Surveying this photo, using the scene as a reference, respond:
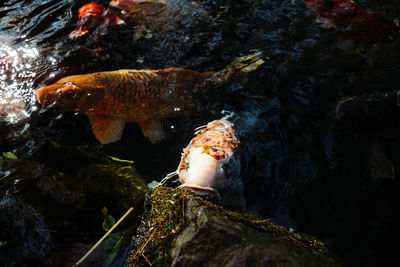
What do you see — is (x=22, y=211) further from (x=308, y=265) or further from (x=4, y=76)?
(x=4, y=76)

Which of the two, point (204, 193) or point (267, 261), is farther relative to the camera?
point (204, 193)

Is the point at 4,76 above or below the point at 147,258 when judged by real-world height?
above

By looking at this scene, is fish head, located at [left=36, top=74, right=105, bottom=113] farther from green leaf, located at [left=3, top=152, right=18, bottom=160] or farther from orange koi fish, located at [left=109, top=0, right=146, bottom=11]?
orange koi fish, located at [left=109, top=0, right=146, bottom=11]

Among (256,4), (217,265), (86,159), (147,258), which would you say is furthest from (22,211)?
(256,4)

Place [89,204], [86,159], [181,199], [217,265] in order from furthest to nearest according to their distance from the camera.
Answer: [86,159]
[89,204]
[181,199]
[217,265]

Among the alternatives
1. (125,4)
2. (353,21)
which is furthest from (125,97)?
(353,21)

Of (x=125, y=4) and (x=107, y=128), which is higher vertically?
(x=125, y=4)

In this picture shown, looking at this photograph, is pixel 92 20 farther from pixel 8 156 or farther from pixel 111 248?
pixel 111 248
